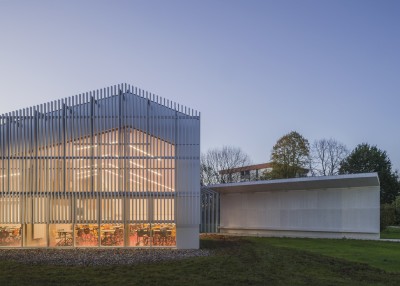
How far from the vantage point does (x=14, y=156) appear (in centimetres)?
2188

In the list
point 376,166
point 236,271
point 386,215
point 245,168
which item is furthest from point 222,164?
point 236,271

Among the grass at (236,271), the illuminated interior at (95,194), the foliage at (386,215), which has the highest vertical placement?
the illuminated interior at (95,194)

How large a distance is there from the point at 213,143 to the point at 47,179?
44.4 m

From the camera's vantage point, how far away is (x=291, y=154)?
49.9 m

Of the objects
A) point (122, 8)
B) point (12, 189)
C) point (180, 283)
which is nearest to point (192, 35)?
point (122, 8)

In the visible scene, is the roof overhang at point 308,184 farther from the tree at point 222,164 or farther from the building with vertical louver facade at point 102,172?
the tree at point 222,164

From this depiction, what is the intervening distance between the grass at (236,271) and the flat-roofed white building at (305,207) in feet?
29.9

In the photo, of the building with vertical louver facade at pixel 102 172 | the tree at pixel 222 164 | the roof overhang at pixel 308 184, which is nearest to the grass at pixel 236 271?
the building with vertical louver facade at pixel 102 172

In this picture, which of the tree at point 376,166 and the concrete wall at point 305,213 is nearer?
the concrete wall at point 305,213

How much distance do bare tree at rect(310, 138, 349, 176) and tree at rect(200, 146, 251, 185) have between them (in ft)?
33.1

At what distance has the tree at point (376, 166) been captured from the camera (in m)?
48.2

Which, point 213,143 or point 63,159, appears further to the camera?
point 213,143

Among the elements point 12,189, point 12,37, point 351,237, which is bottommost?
point 351,237

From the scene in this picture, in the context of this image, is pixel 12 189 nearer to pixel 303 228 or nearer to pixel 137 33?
pixel 137 33
